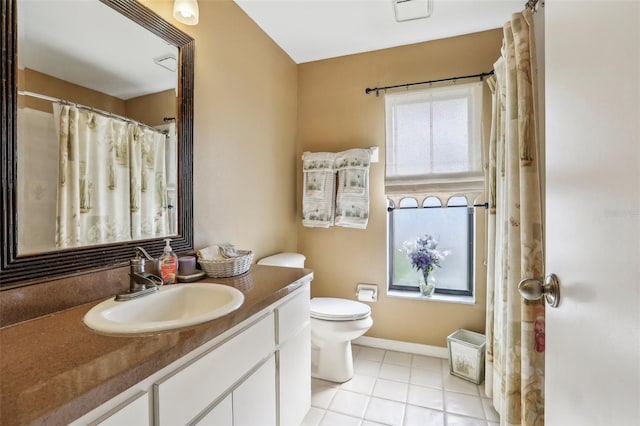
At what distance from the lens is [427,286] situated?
2426 mm

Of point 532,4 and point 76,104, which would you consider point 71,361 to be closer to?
point 76,104

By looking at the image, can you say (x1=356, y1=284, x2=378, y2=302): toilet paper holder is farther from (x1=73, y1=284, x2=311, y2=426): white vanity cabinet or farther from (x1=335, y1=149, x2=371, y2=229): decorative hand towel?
(x1=73, y1=284, x2=311, y2=426): white vanity cabinet

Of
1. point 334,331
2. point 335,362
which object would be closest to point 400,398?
point 335,362

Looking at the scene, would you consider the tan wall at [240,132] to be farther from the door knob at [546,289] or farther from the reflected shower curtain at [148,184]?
the door knob at [546,289]

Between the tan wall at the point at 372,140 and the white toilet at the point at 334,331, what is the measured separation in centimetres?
48

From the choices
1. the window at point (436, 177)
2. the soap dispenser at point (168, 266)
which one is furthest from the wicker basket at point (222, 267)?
the window at point (436, 177)

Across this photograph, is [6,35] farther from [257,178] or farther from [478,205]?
[478,205]

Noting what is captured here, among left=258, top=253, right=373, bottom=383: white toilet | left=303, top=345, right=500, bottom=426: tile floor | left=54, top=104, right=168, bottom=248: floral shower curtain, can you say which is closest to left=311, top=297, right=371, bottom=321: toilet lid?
left=258, top=253, right=373, bottom=383: white toilet

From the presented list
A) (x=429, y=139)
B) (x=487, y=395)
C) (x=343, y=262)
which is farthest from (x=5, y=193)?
(x=487, y=395)

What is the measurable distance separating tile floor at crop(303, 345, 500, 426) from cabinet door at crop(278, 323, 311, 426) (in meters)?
0.22

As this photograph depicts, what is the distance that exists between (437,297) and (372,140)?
4.55 ft

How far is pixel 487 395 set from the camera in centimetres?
186

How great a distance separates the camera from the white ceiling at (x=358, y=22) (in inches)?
76.1

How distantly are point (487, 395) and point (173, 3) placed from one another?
2.80 meters
